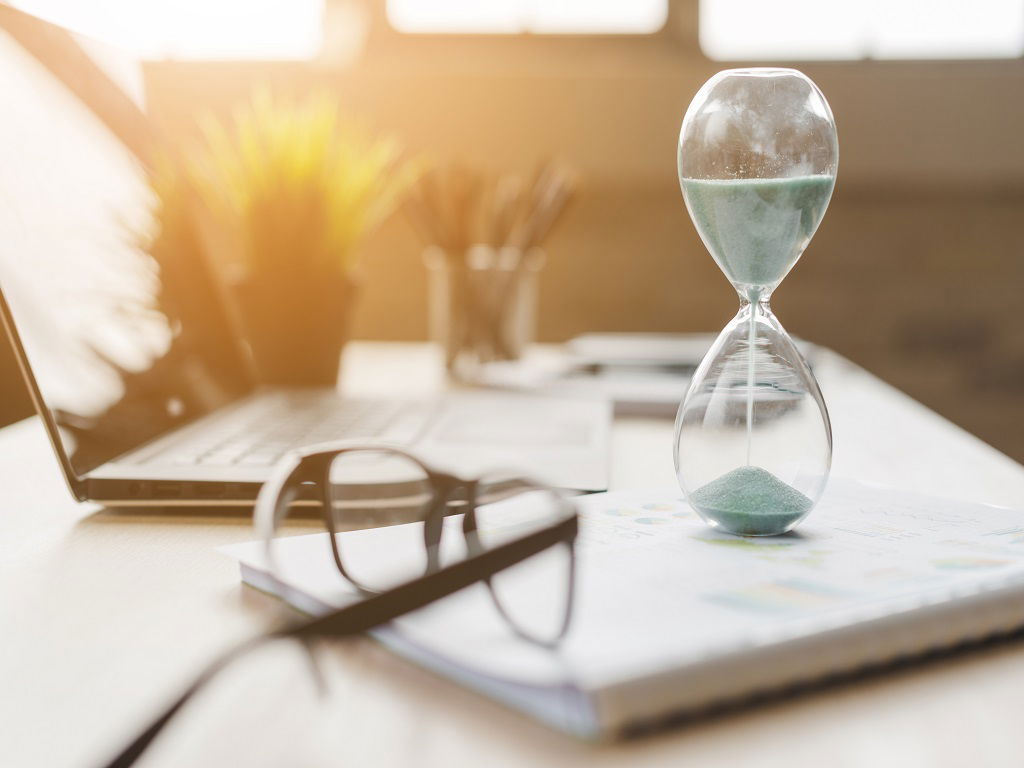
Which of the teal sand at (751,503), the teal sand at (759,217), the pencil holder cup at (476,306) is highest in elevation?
the teal sand at (759,217)

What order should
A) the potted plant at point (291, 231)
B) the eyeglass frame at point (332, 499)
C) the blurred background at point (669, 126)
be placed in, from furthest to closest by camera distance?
1. the blurred background at point (669, 126)
2. the potted plant at point (291, 231)
3. the eyeglass frame at point (332, 499)

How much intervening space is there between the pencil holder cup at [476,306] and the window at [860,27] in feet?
3.30

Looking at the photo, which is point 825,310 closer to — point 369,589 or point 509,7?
point 509,7

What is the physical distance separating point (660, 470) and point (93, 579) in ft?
1.42

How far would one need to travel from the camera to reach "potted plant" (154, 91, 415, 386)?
1.14 m

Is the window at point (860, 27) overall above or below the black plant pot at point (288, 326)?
above

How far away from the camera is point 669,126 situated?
6.37 feet

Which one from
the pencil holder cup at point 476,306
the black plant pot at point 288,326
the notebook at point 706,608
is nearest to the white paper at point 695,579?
the notebook at point 706,608

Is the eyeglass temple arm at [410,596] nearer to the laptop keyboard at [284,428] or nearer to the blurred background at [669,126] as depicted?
the laptop keyboard at [284,428]

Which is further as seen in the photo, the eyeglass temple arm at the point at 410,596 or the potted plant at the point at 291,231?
the potted plant at the point at 291,231

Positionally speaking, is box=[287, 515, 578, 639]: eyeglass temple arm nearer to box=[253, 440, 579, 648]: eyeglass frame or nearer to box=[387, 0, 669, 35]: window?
box=[253, 440, 579, 648]: eyeglass frame

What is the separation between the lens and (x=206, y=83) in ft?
6.40

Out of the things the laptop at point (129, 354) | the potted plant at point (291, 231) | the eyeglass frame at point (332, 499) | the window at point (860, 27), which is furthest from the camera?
the window at point (860, 27)

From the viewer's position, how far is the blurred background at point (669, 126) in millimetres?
1942
